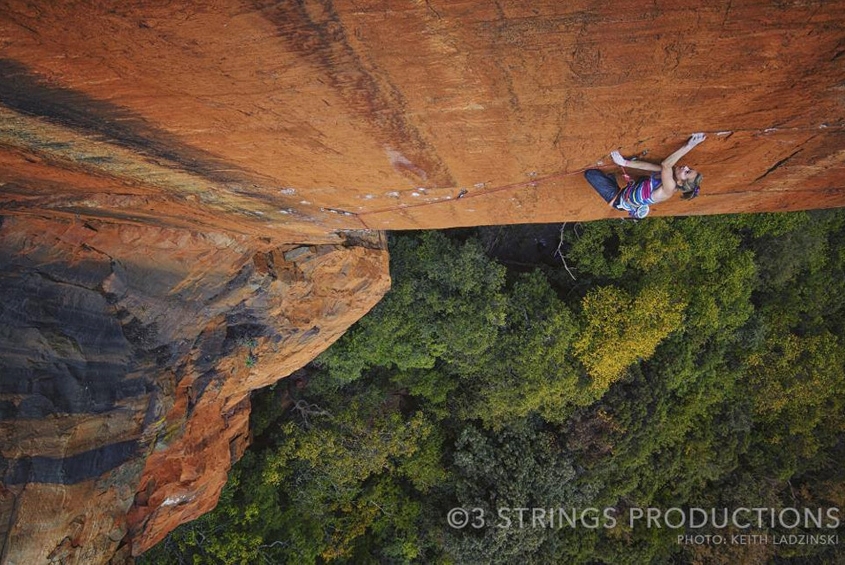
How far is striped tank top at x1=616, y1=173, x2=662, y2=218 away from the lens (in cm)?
475

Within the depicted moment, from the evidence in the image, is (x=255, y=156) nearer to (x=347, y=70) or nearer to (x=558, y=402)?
(x=347, y=70)

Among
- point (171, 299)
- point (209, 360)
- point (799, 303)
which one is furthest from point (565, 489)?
point (171, 299)

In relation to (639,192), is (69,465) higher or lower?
lower

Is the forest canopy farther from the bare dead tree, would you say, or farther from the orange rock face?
the orange rock face

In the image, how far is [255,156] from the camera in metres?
4.51

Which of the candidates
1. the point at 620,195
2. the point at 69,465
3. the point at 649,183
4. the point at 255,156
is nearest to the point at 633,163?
the point at 649,183

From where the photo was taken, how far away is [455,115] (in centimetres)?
397

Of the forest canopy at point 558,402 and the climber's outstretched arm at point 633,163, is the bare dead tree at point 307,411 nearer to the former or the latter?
the forest canopy at point 558,402

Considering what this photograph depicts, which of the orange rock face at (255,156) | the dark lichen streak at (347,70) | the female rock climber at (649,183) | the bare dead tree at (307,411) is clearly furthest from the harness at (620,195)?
the bare dead tree at (307,411)

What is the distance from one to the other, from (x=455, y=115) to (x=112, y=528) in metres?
6.16

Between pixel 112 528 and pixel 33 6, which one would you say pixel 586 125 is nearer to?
pixel 33 6

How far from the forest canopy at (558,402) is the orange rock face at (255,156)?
4.30 metres

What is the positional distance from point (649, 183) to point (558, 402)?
28.9 ft

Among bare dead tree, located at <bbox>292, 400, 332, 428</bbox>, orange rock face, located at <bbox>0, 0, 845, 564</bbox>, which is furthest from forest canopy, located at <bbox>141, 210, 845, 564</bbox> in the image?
orange rock face, located at <bbox>0, 0, 845, 564</bbox>
